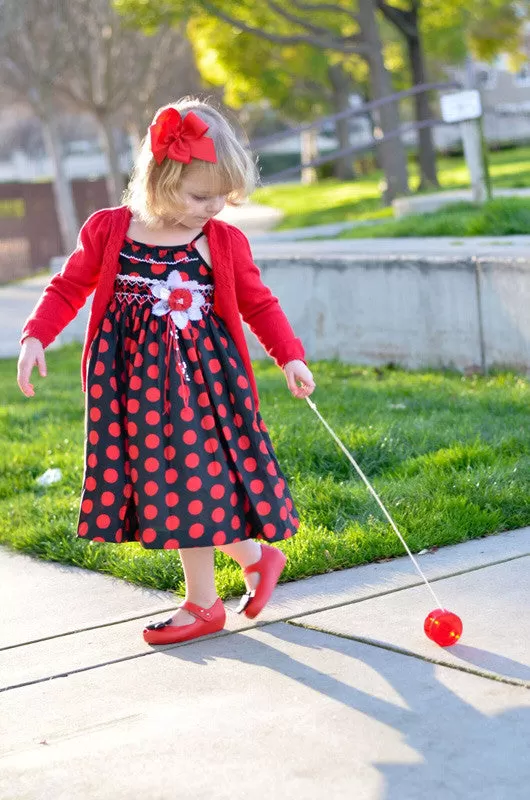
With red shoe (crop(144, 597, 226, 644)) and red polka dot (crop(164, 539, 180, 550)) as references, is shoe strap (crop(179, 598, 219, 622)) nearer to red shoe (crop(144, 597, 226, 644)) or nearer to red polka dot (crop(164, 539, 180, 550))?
red shoe (crop(144, 597, 226, 644))

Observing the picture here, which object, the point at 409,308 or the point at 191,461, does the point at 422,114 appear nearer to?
the point at 409,308

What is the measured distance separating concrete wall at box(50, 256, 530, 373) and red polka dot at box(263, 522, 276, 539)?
324cm

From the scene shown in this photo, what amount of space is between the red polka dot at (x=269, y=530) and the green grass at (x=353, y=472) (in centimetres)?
44

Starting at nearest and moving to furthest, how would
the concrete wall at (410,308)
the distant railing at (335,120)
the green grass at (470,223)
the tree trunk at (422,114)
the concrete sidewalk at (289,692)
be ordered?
1. the concrete sidewalk at (289,692)
2. the concrete wall at (410,308)
3. the green grass at (470,223)
4. the distant railing at (335,120)
5. the tree trunk at (422,114)

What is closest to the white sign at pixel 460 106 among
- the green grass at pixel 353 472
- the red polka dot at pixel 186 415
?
the green grass at pixel 353 472

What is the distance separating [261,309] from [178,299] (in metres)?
0.27

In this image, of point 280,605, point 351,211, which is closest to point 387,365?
point 280,605

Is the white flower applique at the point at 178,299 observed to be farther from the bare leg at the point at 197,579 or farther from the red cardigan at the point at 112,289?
the bare leg at the point at 197,579

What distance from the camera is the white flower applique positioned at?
3438mm

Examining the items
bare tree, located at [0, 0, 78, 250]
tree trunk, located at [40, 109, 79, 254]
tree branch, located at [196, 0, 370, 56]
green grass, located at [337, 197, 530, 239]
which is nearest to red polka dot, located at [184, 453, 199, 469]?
green grass, located at [337, 197, 530, 239]

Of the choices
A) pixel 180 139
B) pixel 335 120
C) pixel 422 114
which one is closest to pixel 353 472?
pixel 180 139

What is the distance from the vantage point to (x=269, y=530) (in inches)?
134

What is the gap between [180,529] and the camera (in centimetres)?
333

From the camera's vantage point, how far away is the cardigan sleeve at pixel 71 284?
3.53 m
